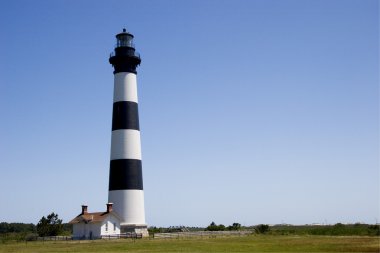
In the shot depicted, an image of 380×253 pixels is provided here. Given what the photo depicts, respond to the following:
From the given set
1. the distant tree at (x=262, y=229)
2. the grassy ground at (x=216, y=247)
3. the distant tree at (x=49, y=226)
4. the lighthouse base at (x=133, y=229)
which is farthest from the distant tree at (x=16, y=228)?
the grassy ground at (x=216, y=247)

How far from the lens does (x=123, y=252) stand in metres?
29.7

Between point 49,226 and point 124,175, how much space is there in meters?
13.1

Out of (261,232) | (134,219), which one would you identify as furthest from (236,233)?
(134,219)

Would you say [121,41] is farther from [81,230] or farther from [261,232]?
[261,232]

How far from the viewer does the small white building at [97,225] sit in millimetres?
48375

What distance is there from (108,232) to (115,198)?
358cm

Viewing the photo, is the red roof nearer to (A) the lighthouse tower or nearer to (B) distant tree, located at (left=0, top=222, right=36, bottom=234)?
(A) the lighthouse tower

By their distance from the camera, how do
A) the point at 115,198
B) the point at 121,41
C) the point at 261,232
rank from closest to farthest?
the point at 115,198 < the point at 121,41 < the point at 261,232

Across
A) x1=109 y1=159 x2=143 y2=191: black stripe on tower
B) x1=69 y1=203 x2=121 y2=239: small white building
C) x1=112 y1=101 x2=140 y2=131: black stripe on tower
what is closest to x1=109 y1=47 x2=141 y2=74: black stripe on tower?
x1=112 y1=101 x2=140 y2=131: black stripe on tower

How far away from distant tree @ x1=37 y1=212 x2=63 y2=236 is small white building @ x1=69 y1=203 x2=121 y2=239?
16.3ft

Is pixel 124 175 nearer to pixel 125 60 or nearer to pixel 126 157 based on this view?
pixel 126 157

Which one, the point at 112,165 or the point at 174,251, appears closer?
the point at 174,251

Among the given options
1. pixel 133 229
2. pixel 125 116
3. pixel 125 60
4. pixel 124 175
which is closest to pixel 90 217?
pixel 133 229

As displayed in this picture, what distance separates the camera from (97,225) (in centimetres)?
4894
